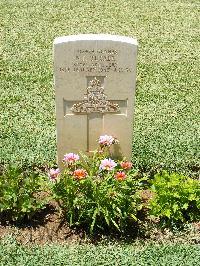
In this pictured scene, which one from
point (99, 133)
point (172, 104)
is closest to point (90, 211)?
point (99, 133)

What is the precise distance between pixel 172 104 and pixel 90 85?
108 inches

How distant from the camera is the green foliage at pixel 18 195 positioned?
5133mm

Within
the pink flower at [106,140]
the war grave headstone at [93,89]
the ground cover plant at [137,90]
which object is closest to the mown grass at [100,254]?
the ground cover plant at [137,90]

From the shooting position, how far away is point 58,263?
4.86 m

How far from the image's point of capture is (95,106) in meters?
5.58

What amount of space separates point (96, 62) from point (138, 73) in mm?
3658

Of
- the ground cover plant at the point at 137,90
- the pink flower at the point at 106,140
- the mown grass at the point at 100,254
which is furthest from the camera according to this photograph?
the pink flower at the point at 106,140

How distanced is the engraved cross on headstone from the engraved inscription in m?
0.12

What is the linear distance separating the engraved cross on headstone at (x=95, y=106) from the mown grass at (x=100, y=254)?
1.38 m

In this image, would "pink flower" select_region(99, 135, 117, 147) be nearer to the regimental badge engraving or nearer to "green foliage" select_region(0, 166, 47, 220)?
the regimental badge engraving

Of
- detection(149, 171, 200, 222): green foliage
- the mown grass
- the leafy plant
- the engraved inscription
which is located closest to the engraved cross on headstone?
the engraved inscription

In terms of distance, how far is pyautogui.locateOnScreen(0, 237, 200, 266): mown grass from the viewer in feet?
16.0

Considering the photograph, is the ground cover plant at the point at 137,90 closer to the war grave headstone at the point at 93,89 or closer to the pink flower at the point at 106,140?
the war grave headstone at the point at 93,89

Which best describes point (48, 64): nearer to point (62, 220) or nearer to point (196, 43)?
point (196, 43)
